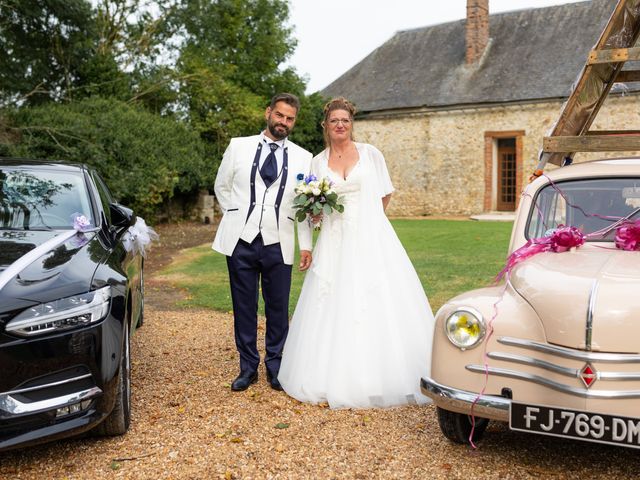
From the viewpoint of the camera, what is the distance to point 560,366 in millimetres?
3096

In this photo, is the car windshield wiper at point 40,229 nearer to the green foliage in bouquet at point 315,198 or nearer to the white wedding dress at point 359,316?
the green foliage in bouquet at point 315,198

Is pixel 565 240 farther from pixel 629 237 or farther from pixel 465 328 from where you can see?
pixel 465 328

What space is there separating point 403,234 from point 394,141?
36.5 ft

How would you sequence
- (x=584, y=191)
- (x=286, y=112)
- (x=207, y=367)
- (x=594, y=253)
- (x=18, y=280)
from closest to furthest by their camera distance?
1. (x=18, y=280)
2. (x=594, y=253)
3. (x=584, y=191)
4. (x=286, y=112)
5. (x=207, y=367)

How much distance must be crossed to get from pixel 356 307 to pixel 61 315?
83.4 inches

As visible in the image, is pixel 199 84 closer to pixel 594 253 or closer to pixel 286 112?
pixel 286 112

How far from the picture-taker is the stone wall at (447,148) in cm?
2614

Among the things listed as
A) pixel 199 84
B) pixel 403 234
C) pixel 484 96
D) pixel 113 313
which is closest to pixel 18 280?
pixel 113 313

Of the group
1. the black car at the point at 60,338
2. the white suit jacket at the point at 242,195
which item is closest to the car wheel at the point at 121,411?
the black car at the point at 60,338

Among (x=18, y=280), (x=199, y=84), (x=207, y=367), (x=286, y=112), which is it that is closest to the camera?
(x=18, y=280)

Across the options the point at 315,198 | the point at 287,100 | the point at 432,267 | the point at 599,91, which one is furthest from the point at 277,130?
the point at 432,267

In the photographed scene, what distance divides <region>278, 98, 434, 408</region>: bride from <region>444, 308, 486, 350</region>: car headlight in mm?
1171

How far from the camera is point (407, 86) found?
28938 millimetres

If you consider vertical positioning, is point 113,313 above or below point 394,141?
below
